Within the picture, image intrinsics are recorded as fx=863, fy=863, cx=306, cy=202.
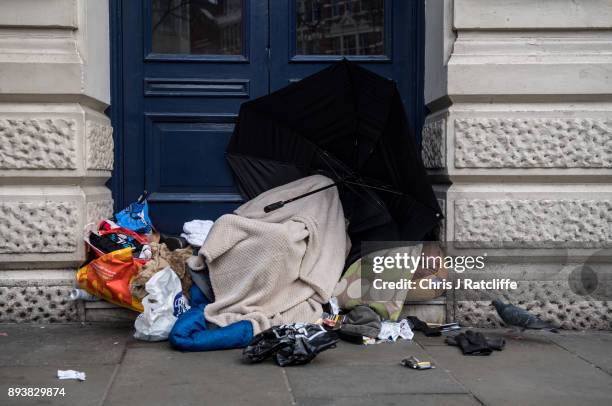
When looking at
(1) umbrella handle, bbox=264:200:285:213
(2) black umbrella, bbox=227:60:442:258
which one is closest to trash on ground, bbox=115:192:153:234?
(2) black umbrella, bbox=227:60:442:258

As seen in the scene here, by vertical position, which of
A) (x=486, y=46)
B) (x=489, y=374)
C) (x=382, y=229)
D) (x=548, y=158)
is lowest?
(x=489, y=374)

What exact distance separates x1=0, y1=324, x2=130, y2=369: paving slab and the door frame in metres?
1.08

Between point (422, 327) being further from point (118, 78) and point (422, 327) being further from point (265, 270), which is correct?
point (118, 78)

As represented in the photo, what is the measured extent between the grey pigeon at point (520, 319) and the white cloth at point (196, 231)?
6.73 feet

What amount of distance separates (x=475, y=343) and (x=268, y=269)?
1.34 meters

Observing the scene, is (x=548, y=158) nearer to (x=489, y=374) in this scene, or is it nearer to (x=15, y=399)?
(x=489, y=374)

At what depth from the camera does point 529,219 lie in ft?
18.9

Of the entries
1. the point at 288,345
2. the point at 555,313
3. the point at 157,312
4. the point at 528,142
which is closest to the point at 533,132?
the point at 528,142

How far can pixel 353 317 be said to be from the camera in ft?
18.2

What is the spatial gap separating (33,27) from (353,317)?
9.21ft

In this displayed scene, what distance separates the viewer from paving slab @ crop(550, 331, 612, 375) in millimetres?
5004

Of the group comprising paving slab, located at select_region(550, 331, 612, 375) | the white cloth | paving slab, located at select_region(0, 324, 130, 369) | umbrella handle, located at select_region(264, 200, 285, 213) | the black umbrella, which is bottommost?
paving slab, located at select_region(550, 331, 612, 375)

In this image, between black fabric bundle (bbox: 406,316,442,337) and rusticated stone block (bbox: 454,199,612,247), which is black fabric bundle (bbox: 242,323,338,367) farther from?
rusticated stone block (bbox: 454,199,612,247)

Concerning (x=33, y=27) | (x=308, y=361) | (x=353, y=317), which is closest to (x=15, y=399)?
(x=308, y=361)
